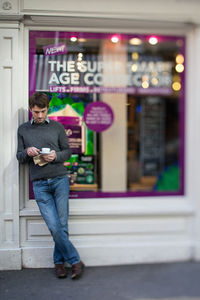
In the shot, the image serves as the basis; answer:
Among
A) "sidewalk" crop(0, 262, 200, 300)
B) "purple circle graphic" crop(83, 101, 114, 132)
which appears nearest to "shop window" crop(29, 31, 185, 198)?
"purple circle graphic" crop(83, 101, 114, 132)

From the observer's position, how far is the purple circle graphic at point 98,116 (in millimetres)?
5078

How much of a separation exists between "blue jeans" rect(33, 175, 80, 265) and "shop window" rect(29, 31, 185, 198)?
0.60 m

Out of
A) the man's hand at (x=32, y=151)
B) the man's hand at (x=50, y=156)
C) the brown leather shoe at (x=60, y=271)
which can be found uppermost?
the man's hand at (x=32, y=151)

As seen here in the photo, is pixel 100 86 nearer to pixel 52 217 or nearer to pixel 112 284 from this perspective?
pixel 52 217

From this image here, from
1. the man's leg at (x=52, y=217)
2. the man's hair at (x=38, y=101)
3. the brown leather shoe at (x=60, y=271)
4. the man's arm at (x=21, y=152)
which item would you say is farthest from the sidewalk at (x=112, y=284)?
the man's hair at (x=38, y=101)

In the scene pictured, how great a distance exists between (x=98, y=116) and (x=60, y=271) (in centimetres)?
203

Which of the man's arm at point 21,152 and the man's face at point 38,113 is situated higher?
the man's face at point 38,113

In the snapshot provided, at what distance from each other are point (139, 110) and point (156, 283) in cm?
393

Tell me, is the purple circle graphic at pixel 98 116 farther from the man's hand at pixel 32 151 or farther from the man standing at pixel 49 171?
the man's hand at pixel 32 151

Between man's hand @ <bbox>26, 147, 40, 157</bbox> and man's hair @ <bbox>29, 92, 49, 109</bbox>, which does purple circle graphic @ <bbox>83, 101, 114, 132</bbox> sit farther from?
man's hand @ <bbox>26, 147, 40, 157</bbox>

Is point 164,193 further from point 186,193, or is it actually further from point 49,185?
point 49,185

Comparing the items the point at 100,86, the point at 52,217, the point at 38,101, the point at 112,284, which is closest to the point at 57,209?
the point at 52,217

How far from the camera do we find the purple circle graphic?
5078 mm

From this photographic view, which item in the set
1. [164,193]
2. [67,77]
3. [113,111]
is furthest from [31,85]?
[164,193]
